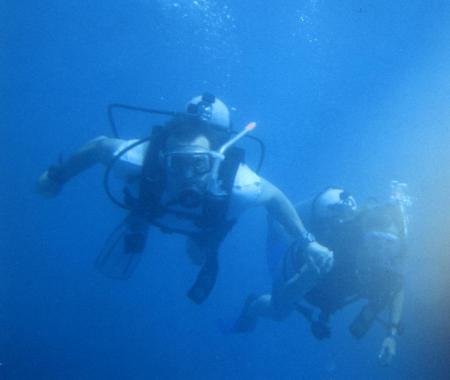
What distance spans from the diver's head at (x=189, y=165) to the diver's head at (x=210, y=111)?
7.8 inches

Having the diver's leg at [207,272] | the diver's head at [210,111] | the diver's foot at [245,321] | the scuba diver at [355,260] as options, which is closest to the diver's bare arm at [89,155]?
the diver's head at [210,111]

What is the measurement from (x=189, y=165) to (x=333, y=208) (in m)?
2.20

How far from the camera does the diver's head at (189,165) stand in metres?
3.02

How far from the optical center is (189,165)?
10.0 feet

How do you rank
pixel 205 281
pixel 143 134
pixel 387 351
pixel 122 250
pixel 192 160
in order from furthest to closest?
pixel 143 134, pixel 387 351, pixel 122 250, pixel 205 281, pixel 192 160

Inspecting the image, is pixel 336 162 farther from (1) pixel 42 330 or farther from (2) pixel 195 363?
(1) pixel 42 330

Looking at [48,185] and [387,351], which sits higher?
[48,185]

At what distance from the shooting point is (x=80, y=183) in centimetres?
1240

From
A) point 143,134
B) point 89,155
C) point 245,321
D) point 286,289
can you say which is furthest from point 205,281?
point 143,134

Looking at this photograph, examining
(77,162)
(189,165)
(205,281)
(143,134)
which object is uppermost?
(189,165)

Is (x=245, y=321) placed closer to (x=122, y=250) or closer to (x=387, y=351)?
(x=387, y=351)

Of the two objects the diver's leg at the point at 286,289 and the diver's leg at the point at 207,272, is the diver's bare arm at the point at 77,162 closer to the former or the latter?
the diver's leg at the point at 207,272

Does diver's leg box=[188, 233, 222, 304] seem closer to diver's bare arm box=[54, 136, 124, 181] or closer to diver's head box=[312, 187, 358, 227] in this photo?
diver's bare arm box=[54, 136, 124, 181]

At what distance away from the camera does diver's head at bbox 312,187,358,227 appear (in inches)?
185
